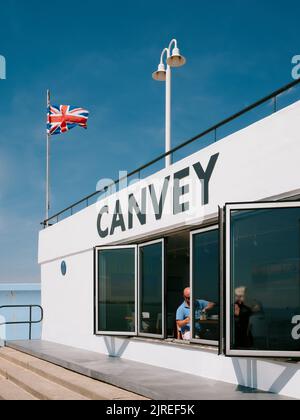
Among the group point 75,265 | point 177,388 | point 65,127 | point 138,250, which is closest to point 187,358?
point 177,388

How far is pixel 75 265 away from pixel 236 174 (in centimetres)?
702

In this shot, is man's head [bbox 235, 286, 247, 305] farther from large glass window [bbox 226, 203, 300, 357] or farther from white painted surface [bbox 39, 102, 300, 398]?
white painted surface [bbox 39, 102, 300, 398]

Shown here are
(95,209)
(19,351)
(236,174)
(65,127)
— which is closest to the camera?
Answer: (236,174)

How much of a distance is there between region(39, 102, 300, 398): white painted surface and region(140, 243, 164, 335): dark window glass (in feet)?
0.97

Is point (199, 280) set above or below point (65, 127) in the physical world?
below

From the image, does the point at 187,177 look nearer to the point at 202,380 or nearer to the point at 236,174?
the point at 236,174

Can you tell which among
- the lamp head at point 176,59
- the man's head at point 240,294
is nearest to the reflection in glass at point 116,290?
the man's head at point 240,294

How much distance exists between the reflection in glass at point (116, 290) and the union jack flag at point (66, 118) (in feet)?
22.6

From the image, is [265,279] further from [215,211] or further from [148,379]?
[148,379]

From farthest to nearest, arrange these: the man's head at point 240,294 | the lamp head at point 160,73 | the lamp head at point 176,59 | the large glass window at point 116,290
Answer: the lamp head at point 160,73 < the lamp head at point 176,59 < the large glass window at point 116,290 < the man's head at point 240,294

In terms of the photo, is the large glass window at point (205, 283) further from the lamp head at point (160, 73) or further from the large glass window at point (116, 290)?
the lamp head at point (160, 73)

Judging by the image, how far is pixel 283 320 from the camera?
21.7ft

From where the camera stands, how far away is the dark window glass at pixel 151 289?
9.65 meters

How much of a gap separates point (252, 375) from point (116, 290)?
167 inches
